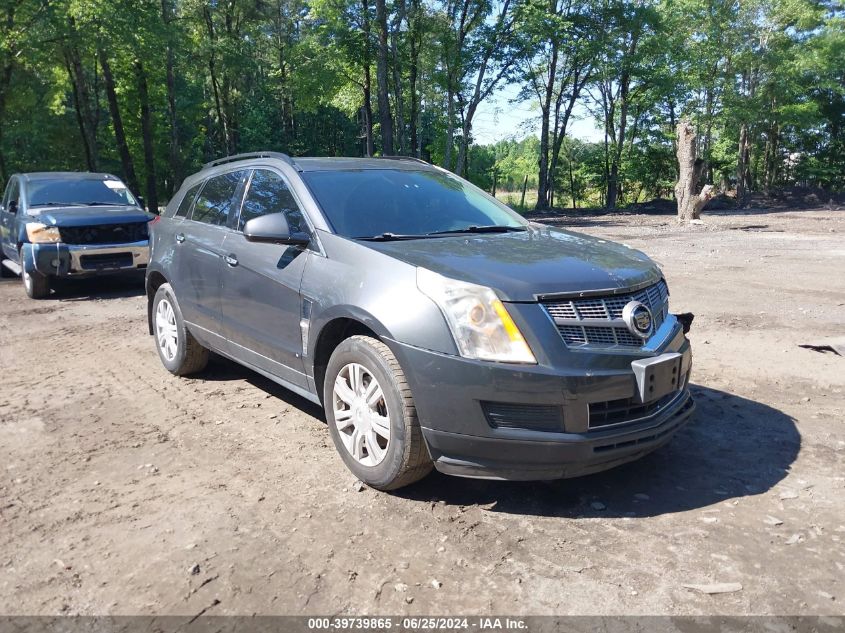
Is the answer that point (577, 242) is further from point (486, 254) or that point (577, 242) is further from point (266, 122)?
point (266, 122)

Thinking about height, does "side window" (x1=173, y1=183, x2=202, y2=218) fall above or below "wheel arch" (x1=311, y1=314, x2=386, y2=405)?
above

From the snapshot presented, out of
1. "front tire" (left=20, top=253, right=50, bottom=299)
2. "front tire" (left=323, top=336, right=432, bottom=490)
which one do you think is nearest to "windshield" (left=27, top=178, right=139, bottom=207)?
"front tire" (left=20, top=253, right=50, bottom=299)

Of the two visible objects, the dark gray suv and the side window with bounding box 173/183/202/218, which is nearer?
the dark gray suv

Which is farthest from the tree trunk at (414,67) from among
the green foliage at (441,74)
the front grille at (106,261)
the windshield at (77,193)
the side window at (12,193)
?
the front grille at (106,261)

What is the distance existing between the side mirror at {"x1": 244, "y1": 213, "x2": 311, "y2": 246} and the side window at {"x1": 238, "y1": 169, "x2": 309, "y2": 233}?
17cm

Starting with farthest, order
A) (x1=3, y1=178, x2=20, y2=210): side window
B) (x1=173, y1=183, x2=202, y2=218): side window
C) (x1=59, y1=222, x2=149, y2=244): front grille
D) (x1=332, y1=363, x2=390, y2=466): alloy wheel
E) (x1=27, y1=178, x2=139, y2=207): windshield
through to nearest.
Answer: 1. (x1=3, y1=178, x2=20, y2=210): side window
2. (x1=27, y1=178, x2=139, y2=207): windshield
3. (x1=59, y1=222, x2=149, y2=244): front grille
4. (x1=173, y1=183, x2=202, y2=218): side window
5. (x1=332, y1=363, x2=390, y2=466): alloy wheel

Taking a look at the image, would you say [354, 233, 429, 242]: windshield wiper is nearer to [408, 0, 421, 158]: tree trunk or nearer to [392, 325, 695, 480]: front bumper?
[392, 325, 695, 480]: front bumper

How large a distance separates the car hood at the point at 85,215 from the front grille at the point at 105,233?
0.07 metres

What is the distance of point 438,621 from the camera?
8.33ft

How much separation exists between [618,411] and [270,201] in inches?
107

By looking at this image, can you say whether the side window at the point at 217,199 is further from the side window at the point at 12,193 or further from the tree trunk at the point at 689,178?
the tree trunk at the point at 689,178

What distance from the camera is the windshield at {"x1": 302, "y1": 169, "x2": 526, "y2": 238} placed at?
4114 mm

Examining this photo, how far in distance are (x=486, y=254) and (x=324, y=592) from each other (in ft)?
6.23

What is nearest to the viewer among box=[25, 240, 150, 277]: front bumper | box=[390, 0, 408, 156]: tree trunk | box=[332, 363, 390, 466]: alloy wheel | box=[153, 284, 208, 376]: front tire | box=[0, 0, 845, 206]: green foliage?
box=[332, 363, 390, 466]: alloy wheel
